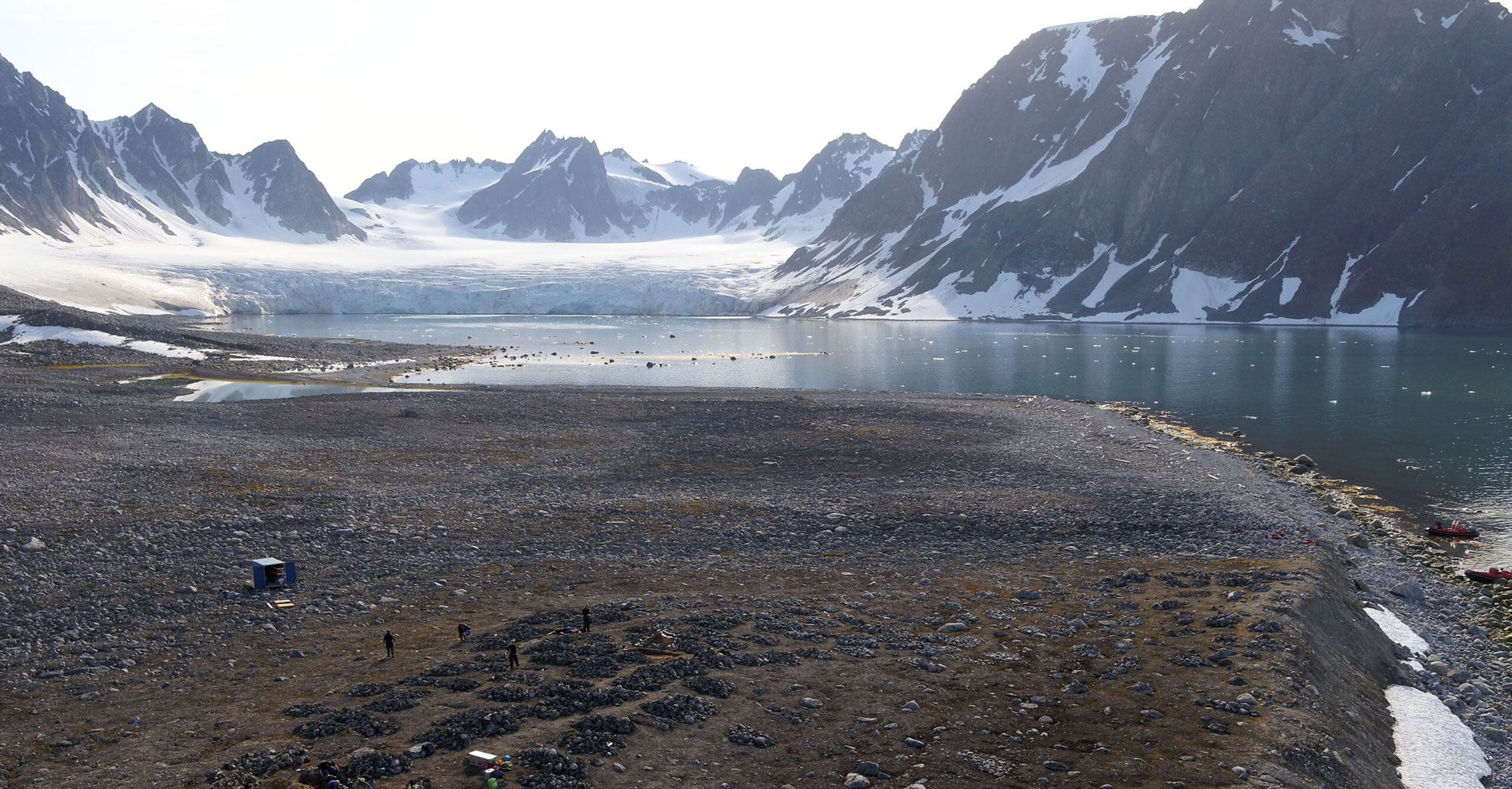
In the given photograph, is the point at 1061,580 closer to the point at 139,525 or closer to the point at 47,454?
the point at 139,525

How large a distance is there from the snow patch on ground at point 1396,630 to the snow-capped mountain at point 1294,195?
454ft

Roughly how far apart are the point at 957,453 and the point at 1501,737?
71.9ft

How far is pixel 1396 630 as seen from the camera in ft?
68.7

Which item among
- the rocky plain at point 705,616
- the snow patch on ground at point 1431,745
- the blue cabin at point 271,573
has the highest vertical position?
the blue cabin at point 271,573

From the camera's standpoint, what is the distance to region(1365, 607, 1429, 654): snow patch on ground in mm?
20188

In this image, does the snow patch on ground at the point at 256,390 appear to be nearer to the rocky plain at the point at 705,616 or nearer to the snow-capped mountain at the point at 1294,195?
the rocky plain at the point at 705,616

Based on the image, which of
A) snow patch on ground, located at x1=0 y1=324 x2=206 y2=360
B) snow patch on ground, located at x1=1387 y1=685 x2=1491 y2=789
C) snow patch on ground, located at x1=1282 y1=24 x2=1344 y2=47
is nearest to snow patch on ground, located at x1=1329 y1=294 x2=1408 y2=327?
snow patch on ground, located at x1=1282 y1=24 x2=1344 y2=47

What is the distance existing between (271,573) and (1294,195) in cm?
18393

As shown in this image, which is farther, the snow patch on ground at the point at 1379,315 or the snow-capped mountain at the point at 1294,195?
the snow-capped mountain at the point at 1294,195

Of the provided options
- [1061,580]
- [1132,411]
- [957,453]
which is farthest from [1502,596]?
[1132,411]

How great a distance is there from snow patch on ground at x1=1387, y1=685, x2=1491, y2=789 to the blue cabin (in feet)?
65.5

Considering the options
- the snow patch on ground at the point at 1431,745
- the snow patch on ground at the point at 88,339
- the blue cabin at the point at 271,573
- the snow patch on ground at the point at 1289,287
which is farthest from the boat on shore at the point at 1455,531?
the snow patch on ground at the point at 1289,287

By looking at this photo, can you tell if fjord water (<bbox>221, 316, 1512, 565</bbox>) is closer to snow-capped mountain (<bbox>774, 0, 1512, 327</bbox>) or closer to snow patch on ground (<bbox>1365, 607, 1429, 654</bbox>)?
Result: snow patch on ground (<bbox>1365, 607, 1429, 654</bbox>)

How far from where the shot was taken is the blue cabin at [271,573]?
1967 centimetres
